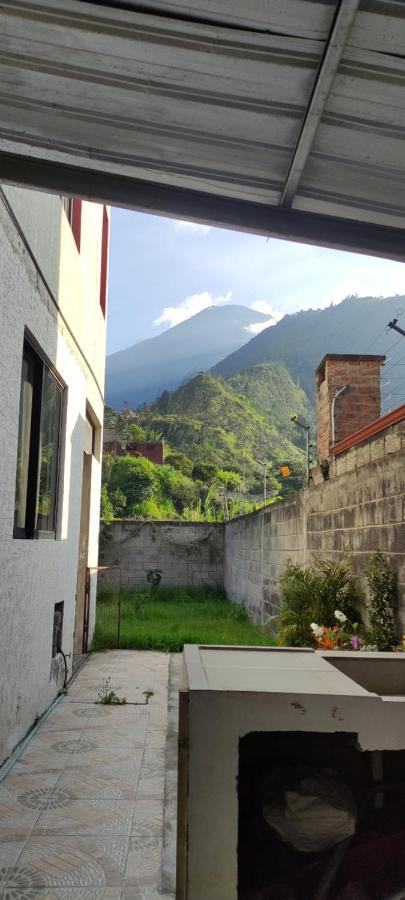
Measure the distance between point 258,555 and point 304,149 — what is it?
7.28m

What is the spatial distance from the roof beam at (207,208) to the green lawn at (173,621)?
531 cm

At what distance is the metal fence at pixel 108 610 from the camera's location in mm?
7863

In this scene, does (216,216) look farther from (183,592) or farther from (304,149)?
(183,592)

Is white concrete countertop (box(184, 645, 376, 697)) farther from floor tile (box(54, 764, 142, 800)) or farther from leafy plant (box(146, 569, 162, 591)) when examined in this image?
leafy plant (box(146, 569, 162, 591))

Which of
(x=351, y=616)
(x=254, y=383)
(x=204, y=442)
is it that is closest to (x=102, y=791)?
(x=351, y=616)

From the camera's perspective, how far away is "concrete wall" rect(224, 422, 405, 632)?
161 inches

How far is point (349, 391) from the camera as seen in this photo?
293 inches

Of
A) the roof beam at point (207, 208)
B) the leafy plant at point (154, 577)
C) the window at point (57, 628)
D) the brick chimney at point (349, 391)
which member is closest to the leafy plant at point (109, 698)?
the window at point (57, 628)

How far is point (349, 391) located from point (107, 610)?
16.6ft

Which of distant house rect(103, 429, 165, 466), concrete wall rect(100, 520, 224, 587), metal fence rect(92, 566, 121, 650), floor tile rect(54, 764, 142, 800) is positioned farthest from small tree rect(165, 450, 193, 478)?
floor tile rect(54, 764, 142, 800)

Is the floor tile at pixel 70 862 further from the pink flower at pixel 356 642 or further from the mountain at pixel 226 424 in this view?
the mountain at pixel 226 424

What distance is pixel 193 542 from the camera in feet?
42.4

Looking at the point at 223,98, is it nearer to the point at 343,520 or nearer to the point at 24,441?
the point at 24,441

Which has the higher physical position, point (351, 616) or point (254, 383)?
point (254, 383)
